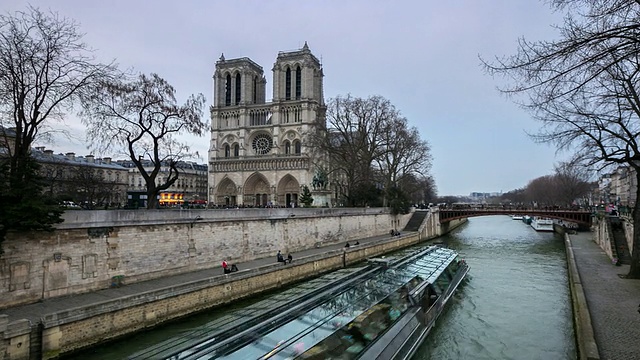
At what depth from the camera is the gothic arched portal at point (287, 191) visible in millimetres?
50719

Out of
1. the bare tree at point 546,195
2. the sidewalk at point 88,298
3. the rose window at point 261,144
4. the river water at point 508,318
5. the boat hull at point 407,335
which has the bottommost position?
the river water at point 508,318

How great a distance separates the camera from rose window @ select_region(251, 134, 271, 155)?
54.2 meters

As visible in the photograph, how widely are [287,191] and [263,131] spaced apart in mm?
9498

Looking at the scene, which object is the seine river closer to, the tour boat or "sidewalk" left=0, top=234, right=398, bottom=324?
the tour boat

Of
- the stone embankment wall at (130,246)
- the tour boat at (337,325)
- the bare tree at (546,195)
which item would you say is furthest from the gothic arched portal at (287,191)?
the tour boat at (337,325)

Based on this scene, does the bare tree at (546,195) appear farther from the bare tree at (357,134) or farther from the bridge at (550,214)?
the bare tree at (357,134)

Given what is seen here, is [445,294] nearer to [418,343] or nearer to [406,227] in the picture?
[418,343]

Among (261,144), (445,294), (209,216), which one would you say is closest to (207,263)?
(209,216)

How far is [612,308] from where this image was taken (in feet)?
32.5

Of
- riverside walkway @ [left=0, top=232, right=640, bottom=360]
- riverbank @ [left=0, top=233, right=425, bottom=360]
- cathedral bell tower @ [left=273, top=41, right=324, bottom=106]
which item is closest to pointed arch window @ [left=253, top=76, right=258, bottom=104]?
cathedral bell tower @ [left=273, top=41, right=324, bottom=106]

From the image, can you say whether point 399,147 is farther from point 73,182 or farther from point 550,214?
point 73,182

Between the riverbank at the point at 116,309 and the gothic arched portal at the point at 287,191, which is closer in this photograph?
the riverbank at the point at 116,309

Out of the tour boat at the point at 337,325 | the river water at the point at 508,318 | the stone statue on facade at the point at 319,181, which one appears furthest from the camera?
the stone statue on facade at the point at 319,181

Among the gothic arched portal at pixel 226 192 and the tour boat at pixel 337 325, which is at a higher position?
the gothic arched portal at pixel 226 192
